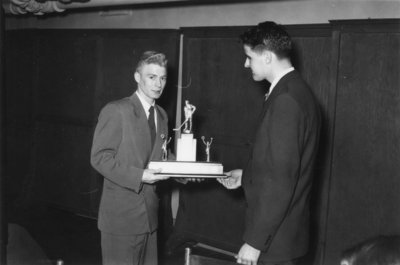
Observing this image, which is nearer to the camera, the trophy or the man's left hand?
the man's left hand

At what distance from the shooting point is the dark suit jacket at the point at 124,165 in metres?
2.69

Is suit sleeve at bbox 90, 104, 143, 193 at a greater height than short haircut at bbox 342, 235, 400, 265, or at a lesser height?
greater

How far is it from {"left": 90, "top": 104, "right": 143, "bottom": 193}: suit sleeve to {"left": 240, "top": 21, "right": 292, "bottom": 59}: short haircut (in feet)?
3.19

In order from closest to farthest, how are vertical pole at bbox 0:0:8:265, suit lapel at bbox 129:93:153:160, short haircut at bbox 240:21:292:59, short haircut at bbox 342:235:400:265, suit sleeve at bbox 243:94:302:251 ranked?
vertical pole at bbox 0:0:8:265
short haircut at bbox 342:235:400:265
suit sleeve at bbox 243:94:302:251
short haircut at bbox 240:21:292:59
suit lapel at bbox 129:93:153:160

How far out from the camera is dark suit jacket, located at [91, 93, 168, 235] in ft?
8.82

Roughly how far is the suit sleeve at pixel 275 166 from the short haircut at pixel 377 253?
75 centimetres

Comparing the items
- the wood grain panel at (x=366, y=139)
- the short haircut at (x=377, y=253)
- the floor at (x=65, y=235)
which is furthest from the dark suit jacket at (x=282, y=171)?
the floor at (x=65, y=235)

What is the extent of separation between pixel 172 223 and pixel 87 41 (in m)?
2.69

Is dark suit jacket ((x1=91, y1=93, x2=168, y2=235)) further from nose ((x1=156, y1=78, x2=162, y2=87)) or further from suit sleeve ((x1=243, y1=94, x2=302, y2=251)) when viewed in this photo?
suit sleeve ((x1=243, y1=94, x2=302, y2=251))

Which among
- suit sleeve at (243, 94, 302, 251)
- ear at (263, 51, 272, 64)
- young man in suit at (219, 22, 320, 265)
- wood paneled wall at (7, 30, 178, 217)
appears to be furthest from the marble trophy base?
wood paneled wall at (7, 30, 178, 217)

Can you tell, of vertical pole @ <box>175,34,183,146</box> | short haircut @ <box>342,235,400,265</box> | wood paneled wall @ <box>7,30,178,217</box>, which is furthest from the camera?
wood paneled wall @ <box>7,30,178,217</box>

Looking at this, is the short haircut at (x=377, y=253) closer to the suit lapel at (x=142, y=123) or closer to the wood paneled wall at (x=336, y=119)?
the suit lapel at (x=142, y=123)

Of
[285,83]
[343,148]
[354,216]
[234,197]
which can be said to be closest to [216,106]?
[234,197]

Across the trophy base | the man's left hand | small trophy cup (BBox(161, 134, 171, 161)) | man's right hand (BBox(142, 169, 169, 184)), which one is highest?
small trophy cup (BBox(161, 134, 171, 161))
